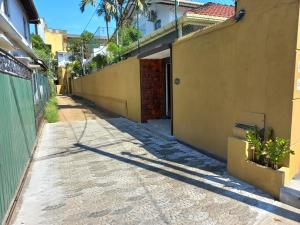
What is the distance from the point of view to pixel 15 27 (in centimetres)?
1052

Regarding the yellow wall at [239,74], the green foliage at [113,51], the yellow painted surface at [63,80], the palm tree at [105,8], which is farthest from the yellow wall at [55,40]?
the yellow wall at [239,74]

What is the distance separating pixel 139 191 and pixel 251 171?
1694 mm

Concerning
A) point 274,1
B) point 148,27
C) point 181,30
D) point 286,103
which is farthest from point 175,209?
point 148,27

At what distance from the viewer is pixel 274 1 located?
11.8ft

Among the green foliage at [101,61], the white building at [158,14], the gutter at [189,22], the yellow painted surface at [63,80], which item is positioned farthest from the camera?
→ the yellow painted surface at [63,80]

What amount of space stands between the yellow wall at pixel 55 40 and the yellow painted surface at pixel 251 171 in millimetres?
47845

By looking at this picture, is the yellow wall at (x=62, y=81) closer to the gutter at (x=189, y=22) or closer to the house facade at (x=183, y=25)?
the house facade at (x=183, y=25)

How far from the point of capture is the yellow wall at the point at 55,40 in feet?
154

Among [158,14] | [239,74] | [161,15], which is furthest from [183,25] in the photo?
[158,14]

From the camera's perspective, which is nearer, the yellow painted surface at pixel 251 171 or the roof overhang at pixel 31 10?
the yellow painted surface at pixel 251 171

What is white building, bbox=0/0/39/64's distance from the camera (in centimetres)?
668

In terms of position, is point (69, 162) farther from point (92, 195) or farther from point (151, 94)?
point (151, 94)

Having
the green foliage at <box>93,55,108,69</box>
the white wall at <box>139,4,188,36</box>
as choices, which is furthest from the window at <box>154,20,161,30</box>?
the green foliage at <box>93,55,108,69</box>

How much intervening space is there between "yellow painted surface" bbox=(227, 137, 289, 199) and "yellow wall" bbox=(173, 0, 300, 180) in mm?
443
